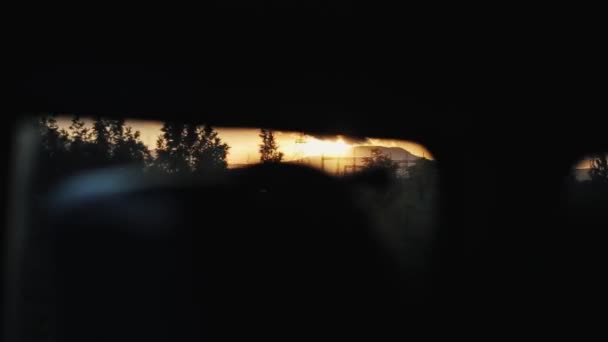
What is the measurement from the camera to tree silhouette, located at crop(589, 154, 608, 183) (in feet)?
29.9

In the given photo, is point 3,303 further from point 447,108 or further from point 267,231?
point 447,108

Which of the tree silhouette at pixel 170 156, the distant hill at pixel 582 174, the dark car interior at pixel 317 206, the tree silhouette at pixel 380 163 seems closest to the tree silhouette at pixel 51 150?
the dark car interior at pixel 317 206

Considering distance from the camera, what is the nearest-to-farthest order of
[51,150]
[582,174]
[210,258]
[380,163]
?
1. [210,258]
2. [51,150]
3. [380,163]
4. [582,174]

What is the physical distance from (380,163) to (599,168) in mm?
5614

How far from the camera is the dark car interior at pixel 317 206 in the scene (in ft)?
9.86

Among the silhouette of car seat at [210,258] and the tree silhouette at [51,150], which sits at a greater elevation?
the tree silhouette at [51,150]

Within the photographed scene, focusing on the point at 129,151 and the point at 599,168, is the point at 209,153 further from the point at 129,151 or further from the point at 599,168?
the point at 599,168

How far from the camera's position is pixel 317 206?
12.6 ft

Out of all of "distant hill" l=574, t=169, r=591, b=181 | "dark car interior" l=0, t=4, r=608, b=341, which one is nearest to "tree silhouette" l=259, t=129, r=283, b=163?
"dark car interior" l=0, t=4, r=608, b=341

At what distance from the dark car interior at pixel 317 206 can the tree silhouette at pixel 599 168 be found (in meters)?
1.69

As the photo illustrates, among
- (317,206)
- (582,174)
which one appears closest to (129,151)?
(317,206)

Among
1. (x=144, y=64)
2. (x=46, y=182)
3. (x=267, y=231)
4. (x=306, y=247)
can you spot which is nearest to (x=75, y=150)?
(x=46, y=182)

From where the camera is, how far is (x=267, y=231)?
355 cm

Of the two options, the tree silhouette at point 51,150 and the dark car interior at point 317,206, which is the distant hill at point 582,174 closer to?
the dark car interior at point 317,206
